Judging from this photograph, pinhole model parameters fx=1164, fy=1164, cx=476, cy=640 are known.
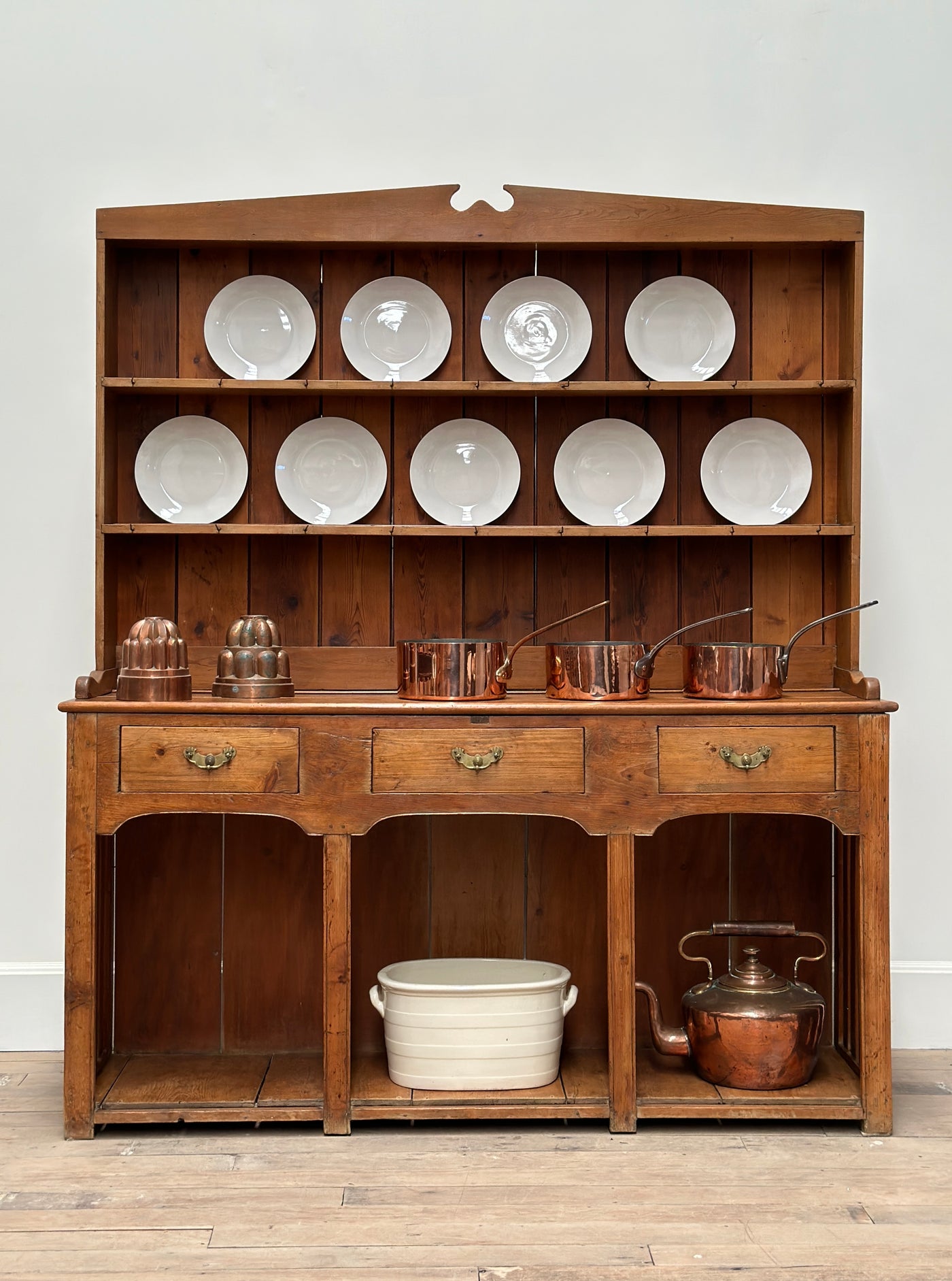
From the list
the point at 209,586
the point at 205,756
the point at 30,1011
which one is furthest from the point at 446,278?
the point at 30,1011

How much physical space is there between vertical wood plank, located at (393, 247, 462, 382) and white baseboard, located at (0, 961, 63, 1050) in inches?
70.1

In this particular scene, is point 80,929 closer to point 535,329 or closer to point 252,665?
point 252,665

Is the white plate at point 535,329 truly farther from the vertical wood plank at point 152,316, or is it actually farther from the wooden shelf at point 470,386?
the vertical wood plank at point 152,316

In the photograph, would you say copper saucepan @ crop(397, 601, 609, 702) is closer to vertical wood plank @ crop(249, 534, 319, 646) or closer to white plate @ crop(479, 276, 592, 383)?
vertical wood plank @ crop(249, 534, 319, 646)

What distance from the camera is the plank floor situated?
1.85 metres

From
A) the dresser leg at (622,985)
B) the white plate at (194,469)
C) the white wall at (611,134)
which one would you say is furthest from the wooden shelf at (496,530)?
the dresser leg at (622,985)

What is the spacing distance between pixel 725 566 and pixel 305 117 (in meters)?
1.55

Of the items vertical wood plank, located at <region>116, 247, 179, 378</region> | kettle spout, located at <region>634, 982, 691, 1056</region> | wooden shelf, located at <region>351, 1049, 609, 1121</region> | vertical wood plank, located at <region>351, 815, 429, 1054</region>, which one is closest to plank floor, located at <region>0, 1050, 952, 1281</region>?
wooden shelf, located at <region>351, 1049, 609, 1121</region>

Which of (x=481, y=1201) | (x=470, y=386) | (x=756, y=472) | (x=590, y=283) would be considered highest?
(x=590, y=283)

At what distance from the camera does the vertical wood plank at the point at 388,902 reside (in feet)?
9.12

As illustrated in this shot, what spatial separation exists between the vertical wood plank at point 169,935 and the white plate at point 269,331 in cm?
109

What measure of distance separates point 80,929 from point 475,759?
874 mm

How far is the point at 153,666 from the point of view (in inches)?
95.3

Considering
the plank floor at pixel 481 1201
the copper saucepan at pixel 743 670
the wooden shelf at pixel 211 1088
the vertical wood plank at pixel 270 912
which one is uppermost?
the copper saucepan at pixel 743 670
